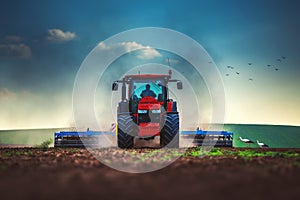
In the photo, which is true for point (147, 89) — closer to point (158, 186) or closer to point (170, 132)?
point (170, 132)

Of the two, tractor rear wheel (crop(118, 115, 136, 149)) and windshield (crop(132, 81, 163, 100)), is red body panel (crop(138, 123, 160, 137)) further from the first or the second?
windshield (crop(132, 81, 163, 100))

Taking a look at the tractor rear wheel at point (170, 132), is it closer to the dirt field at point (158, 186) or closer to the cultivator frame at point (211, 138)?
the cultivator frame at point (211, 138)

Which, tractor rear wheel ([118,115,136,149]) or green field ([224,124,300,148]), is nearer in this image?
tractor rear wheel ([118,115,136,149])

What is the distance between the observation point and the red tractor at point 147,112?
583 inches

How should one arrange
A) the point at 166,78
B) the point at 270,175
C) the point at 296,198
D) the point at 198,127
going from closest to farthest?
the point at 296,198, the point at 270,175, the point at 166,78, the point at 198,127

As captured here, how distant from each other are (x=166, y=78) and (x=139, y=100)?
1.53m

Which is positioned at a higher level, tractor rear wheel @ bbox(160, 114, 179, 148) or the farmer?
the farmer

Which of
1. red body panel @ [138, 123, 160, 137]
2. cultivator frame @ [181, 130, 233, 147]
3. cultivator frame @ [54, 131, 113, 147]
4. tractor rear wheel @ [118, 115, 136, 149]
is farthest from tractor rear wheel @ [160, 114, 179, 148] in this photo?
cultivator frame @ [54, 131, 113, 147]

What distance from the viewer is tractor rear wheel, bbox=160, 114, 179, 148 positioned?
48.2 feet

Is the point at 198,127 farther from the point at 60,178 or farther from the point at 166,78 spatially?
the point at 60,178

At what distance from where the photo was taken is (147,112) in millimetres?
15109

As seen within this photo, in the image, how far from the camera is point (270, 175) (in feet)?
17.9

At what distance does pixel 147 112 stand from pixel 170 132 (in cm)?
119

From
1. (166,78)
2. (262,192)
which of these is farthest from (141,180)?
(166,78)
